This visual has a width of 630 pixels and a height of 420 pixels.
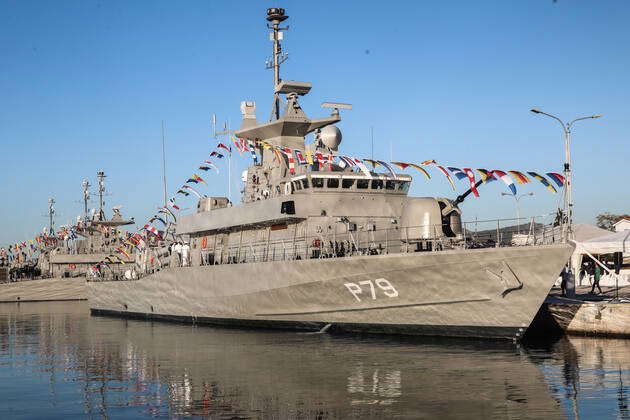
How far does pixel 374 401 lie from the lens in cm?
1194

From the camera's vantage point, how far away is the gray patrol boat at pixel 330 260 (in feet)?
58.2

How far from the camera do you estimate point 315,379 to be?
1413 centimetres

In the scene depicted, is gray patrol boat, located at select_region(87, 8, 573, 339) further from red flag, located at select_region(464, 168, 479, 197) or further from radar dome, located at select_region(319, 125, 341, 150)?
red flag, located at select_region(464, 168, 479, 197)

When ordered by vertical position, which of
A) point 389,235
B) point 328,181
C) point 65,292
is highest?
point 328,181

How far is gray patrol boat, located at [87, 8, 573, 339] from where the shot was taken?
58.2 feet

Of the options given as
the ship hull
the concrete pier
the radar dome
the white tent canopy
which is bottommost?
the concrete pier

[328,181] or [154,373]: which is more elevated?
[328,181]

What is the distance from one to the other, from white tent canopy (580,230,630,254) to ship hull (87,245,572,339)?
31.7 feet

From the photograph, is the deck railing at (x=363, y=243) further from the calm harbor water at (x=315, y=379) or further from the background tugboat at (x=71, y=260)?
the background tugboat at (x=71, y=260)

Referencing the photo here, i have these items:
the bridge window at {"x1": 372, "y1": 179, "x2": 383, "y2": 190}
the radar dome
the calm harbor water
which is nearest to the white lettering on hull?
the calm harbor water

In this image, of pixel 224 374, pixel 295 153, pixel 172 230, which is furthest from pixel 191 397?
pixel 172 230

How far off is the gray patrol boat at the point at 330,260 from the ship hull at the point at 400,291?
0.03 m

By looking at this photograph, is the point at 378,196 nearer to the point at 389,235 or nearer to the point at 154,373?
the point at 389,235

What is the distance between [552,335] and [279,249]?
8.90 meters
